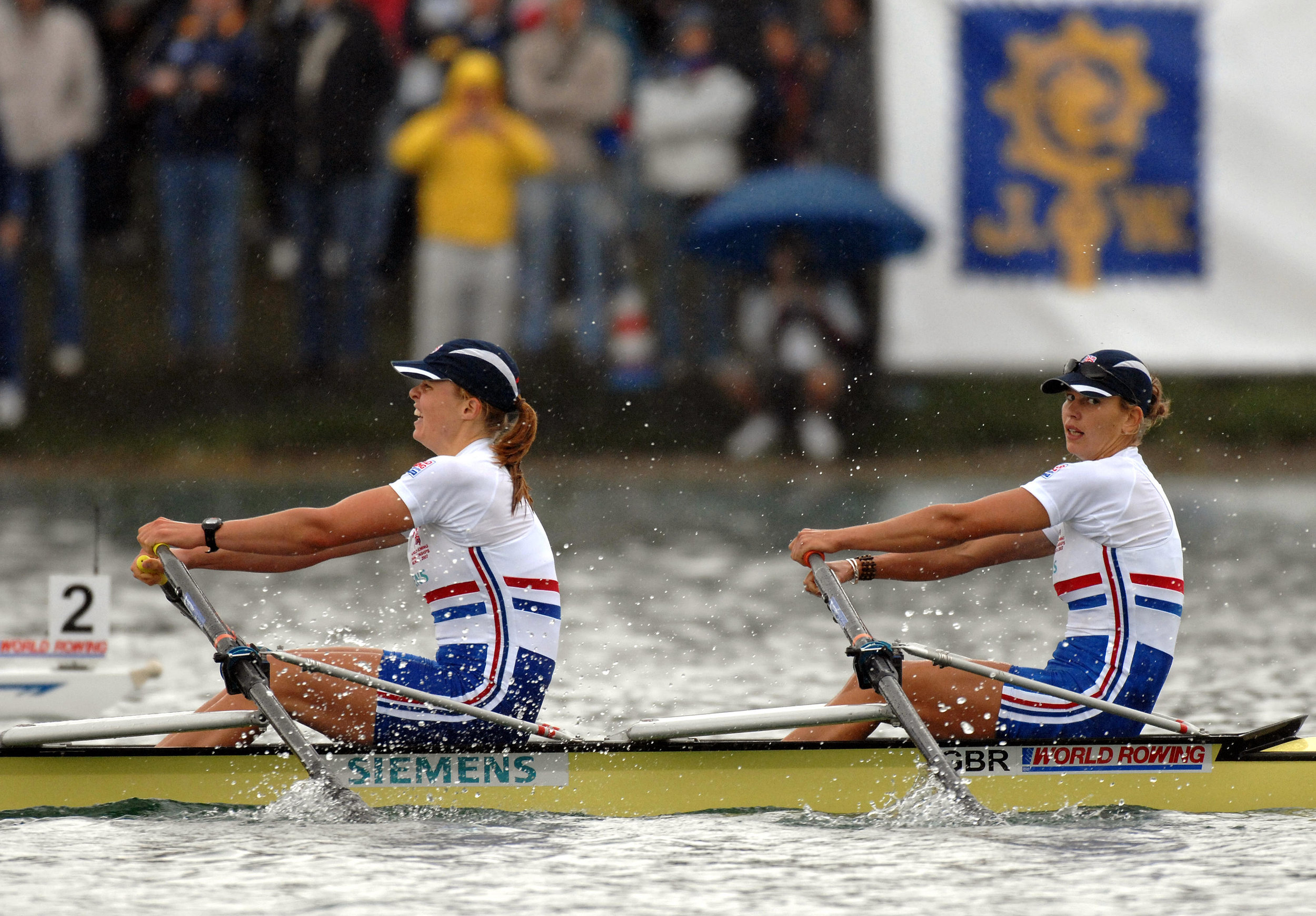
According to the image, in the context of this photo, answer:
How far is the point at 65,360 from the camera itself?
18.1m

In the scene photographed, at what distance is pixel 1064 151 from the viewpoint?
59.9 ft

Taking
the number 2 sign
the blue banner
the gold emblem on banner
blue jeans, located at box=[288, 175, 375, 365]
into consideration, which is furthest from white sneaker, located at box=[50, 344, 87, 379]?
the number 2 sign

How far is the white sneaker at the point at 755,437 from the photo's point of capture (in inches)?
718

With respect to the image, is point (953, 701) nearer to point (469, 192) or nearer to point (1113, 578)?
point (1113, 578)

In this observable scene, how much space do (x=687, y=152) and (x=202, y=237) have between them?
395 cm

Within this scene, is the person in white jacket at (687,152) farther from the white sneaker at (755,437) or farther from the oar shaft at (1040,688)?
the oar shaft at (1040,688)

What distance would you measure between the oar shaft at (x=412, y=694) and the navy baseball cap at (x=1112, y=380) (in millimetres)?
1957

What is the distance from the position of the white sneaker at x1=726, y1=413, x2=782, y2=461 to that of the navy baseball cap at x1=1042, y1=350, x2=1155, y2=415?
11286mm

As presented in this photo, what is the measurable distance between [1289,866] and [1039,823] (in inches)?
31.4

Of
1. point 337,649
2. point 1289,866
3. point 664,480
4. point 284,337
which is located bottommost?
point 1289,866

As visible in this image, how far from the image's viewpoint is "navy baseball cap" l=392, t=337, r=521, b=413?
6.69 m

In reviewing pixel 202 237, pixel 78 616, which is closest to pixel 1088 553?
pixel 78 616

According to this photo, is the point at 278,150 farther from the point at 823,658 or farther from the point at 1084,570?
the point at 1084,570

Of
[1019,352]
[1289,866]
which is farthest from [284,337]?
[1289,866]
